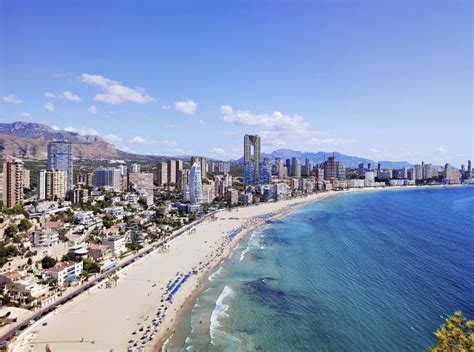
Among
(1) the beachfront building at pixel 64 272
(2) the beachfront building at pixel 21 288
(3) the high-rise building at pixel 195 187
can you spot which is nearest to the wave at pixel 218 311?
(1) the beachfront building at pixel 64 272

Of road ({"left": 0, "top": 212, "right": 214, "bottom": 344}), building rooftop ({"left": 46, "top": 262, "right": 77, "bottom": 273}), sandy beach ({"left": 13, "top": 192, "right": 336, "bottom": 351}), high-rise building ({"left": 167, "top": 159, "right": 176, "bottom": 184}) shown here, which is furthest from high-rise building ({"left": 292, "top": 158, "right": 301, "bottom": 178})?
building rooftop ({"left": 46, "top": 262, "right": 77, "bottom": 273})

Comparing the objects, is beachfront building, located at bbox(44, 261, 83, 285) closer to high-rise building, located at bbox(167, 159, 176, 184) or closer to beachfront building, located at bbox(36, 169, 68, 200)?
beachfront building, located at bbox(36, 169, 68, 200)

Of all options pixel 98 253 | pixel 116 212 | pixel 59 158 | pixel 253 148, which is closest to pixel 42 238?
pixel 98 253

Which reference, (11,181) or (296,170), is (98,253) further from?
(296,170)

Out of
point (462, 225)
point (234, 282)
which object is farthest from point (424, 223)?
point (234, 282)

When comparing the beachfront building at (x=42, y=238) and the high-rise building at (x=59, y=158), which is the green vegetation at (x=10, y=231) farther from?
the high-rise building at (x=59, y=158)
